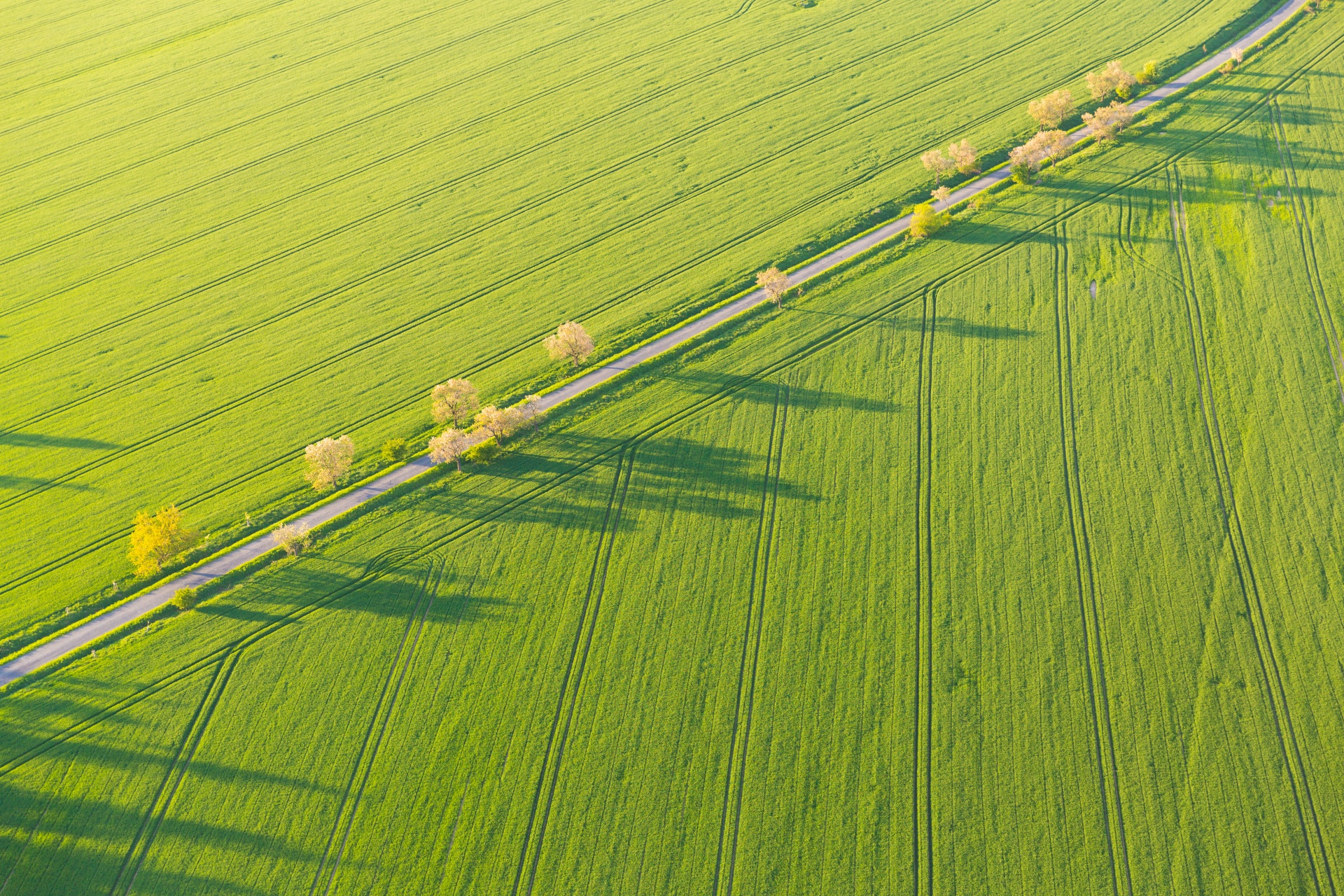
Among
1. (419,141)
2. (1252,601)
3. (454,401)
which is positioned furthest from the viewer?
(419,141)

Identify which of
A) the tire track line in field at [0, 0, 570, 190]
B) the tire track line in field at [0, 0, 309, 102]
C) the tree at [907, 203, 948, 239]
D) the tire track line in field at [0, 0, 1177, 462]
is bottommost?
the tree at [907, 203, 948, 239]

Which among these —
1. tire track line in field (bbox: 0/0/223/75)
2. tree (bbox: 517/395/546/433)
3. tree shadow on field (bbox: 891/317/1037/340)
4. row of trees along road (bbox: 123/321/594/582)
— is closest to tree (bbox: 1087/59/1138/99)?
tree shadow on field (bbox: 891/317/1037/340)

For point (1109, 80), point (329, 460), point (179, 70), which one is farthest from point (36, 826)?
point (1109, 80)

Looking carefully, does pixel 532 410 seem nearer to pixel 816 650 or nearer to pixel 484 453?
pixel 484 453

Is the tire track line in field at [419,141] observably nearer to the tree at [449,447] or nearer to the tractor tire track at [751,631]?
the tree at [449,447]

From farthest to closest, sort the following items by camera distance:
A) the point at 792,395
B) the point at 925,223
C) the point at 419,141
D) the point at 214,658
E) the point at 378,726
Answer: the point at 419,141
the point at 925,223
the point at 792,395
the point at 214,658
the point at 378,726

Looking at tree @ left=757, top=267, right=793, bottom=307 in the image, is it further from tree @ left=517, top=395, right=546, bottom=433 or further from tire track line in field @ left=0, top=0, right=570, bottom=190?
tire track line in field @ left=0, top=0, right=570, bottom=190

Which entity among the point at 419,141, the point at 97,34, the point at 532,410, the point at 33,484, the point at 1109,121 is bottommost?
the point at 1109,121

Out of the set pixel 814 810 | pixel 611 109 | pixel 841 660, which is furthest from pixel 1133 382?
pixel 611 109
